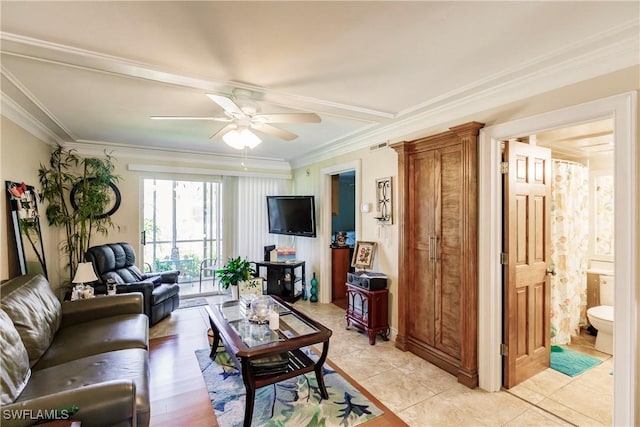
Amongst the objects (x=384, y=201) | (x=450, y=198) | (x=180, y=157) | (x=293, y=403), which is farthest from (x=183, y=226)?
(x=450, y=198)

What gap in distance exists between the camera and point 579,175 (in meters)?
3.51

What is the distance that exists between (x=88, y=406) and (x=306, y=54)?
2207mm

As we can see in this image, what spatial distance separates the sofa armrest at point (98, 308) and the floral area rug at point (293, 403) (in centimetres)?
94

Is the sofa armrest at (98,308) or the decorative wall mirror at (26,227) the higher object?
the decorative wall mirror at (26,227)

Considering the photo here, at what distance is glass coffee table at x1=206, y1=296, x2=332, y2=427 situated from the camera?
203cm

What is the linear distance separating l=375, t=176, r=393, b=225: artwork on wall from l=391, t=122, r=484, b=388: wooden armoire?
311 millimetres

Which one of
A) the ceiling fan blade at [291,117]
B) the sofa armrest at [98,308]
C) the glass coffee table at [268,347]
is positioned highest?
the ceiling fan blade at [291,117]

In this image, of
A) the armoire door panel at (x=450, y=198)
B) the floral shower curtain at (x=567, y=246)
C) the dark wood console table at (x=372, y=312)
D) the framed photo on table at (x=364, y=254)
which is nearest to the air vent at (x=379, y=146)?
the armoire door panel at (x=450, y=198)

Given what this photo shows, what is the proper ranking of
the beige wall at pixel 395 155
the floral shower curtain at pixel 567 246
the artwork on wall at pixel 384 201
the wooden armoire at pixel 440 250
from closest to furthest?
the beige wall at pixel 395 155
the wooden armoire at pixel 440 250
the floral shower curtain at pixel 567 246
the artwork on wall at pixel 384 201

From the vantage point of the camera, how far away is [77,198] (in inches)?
165

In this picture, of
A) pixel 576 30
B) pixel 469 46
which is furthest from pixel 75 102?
pixel 576 30

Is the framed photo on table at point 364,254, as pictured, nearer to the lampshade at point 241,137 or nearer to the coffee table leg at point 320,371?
the coffee table leg at point 320,371

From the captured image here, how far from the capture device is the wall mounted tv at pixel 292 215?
490 centimetres

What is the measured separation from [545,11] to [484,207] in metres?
1.41
